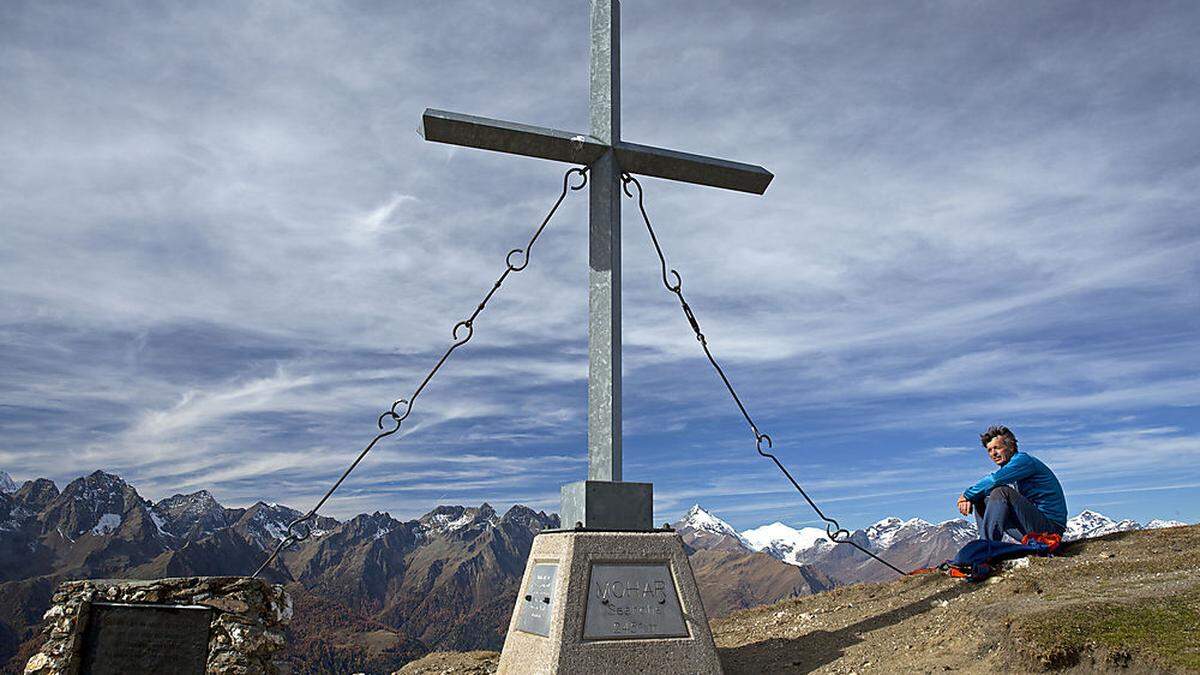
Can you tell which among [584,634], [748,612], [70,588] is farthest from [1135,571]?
[70,588]

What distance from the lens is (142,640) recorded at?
7.08m

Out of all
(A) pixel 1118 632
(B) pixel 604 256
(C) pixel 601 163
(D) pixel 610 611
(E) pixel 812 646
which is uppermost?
(C) pixel 601 163

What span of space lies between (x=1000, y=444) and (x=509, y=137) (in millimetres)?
8366

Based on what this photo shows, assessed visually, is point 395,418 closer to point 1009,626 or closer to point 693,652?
point 693,652

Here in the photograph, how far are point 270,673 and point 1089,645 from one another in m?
8.04

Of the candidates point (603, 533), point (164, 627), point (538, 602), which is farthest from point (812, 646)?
point (164, 627)

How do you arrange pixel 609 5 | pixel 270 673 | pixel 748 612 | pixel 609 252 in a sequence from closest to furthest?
pixel 270 673 < pixel 609 252 < pixel 609 5 < pixel 748 612

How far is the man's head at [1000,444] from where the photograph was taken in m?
11.5

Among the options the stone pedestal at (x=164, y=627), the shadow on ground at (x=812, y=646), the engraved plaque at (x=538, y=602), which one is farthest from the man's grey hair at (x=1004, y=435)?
the stone pedestal at (x=164, y=627)

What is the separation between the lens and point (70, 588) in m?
7.50

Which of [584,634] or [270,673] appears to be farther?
[270,673]

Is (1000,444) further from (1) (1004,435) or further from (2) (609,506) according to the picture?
(2) (609,506)

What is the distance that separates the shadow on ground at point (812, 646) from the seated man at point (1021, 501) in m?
1.29

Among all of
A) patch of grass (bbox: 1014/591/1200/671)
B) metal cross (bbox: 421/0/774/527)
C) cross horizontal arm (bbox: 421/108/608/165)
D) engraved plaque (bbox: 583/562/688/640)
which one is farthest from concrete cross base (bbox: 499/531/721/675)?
cross horizontal arm (bbox: 421/108/608/165)
